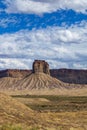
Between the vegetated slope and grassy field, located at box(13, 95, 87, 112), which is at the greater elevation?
the vegetated slope

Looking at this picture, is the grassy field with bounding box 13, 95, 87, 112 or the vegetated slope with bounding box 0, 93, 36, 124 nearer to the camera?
the vegetated slope with bounding box 0, 93, 36, 124

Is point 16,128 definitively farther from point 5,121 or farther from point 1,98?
point 1,98

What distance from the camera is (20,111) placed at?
40250mm

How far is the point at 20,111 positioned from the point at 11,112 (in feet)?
5.69

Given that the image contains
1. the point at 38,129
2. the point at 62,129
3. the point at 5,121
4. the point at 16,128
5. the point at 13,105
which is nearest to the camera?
the point at 16,128

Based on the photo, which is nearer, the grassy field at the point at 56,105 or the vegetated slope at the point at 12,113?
the vegetated slope at the point at 12,113

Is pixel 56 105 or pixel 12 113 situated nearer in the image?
pixel 12 113

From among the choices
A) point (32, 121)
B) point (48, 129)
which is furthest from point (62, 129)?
point (32, 121)

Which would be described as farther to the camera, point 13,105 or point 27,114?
point 13,105

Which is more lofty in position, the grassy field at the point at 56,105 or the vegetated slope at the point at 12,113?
the vegetated slope at the point at 12,113

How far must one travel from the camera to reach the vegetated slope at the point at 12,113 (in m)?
35.6

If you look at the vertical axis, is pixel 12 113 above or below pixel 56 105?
above

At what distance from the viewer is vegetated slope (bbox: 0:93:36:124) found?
117ft

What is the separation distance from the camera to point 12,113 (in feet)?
126
